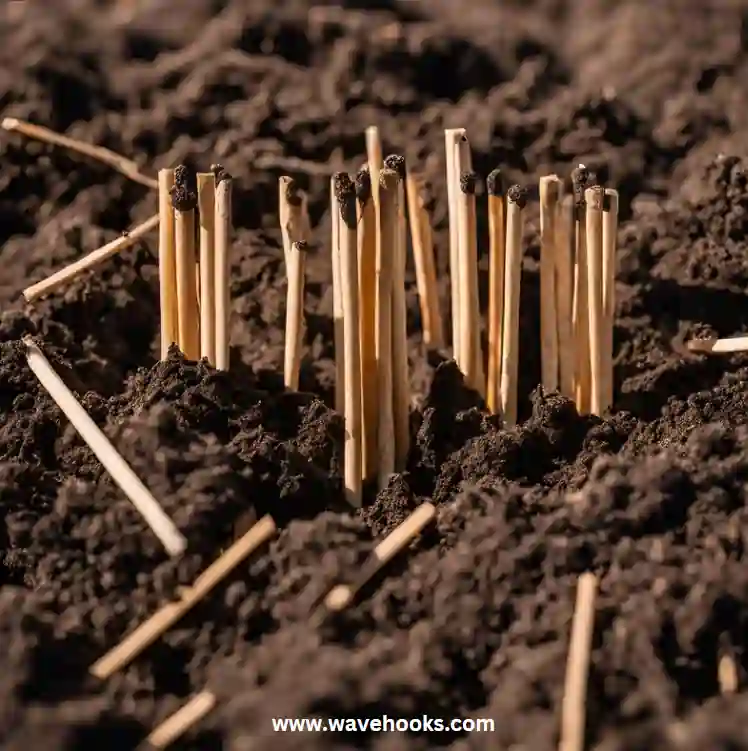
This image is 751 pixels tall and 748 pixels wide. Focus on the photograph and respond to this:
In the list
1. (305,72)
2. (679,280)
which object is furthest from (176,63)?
(679,280)

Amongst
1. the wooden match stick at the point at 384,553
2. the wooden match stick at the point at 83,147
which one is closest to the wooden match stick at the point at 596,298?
the wooden match stick at the point at 384,553

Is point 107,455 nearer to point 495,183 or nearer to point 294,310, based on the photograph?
point 294,310

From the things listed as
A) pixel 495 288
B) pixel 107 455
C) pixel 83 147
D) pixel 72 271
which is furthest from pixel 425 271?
pixel 83 147

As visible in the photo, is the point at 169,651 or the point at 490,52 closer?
the point at 169,651

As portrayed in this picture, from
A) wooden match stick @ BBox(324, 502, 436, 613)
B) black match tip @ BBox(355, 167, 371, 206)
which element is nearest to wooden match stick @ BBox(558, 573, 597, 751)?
wooden match stick @ BBox(324, 502, 436, 613)

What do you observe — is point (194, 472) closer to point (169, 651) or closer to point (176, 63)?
point (169, 651)
